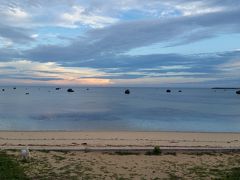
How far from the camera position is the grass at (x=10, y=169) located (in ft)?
26.3

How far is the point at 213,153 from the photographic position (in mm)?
11953

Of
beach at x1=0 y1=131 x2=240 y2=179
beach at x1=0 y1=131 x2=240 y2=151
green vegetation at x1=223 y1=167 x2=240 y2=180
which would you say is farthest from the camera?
beach at x1=0 y1=131 x2=240 y2=151

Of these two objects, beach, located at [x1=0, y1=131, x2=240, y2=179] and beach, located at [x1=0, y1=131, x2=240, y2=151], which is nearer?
beach, located at [x1=0, y1=131, x2=240, y2=179]

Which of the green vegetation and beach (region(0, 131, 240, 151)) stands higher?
the green vegetation

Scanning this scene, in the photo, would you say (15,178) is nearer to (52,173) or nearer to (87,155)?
(52,173)

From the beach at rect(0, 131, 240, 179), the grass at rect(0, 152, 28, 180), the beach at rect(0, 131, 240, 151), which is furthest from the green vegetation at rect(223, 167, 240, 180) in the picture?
the grass at rect(0, 152, 28, 180)

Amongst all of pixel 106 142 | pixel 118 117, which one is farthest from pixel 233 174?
pixel 118 117

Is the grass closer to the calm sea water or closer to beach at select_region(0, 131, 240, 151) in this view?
beach at select_region(0, 131, 240, 151)

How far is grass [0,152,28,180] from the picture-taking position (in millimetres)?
8031

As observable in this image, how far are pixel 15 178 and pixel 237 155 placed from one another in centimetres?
746

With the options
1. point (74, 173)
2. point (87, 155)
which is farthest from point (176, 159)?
point (74, 173)

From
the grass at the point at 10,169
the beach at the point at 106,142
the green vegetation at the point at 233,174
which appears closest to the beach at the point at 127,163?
the green vegetation at the point at 233,174

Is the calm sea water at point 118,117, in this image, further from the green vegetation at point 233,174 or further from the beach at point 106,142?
the green vegetation at point 233,174

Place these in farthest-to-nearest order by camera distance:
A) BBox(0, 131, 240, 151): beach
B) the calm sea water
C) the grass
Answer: the calm sea water < BBox(0, 131, 240, 151): beach < the grass
